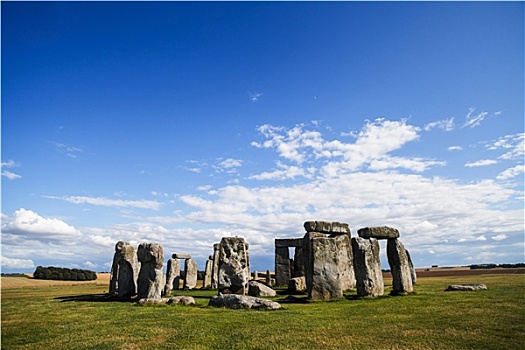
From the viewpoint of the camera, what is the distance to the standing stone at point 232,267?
55.2 feet

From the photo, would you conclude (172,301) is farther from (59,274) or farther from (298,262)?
(59,274)

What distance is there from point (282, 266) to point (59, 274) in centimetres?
2889

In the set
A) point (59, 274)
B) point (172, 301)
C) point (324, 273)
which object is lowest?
point (59, 274)

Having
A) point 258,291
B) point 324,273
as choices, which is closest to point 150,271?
point 258,291

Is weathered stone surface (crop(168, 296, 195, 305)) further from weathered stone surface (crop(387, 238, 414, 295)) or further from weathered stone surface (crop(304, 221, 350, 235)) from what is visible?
weathered stone surface (crop(387, 238, 414, 295))

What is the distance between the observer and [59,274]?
4181 centimetres

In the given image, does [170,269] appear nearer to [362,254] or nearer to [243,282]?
[243,282]

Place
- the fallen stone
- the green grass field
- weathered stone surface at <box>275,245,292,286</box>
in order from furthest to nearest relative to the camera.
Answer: weathered stone surface at <box>275,245,292,286</box>, the fallen stone, the green grass field

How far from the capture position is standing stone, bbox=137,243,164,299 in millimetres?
14867

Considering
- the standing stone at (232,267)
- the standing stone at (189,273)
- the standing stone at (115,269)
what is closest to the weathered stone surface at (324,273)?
the standing stone at (232,267)

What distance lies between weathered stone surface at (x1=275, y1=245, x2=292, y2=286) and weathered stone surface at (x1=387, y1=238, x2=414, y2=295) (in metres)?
12.1

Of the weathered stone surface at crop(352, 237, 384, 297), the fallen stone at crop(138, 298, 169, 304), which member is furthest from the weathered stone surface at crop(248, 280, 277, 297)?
the fallen stone at crop(138, 298, 169, 304)

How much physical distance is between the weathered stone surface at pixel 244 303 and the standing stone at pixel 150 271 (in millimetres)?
3383

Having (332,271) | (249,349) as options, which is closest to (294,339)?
(249,349)
